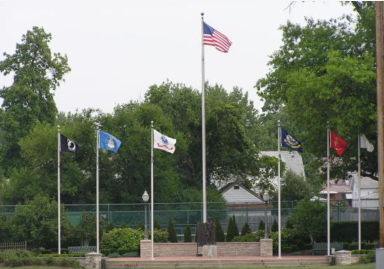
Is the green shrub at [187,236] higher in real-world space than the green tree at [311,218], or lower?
lower

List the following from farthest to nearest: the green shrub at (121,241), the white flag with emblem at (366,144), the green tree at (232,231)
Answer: the green tree at (232,231), the green shrub at (121,241), the white flag with emblem at (366,144)

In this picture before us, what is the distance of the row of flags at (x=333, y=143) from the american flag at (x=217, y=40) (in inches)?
196

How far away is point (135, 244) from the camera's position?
44.8 meters

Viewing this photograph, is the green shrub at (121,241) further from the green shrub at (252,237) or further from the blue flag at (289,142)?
the blue flag at (289,142)

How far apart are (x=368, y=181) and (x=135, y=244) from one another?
40452 mm

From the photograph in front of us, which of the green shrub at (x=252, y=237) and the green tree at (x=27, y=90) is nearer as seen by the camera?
the green shrub at (x=252, y=237)

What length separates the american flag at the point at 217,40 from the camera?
38.3 metres

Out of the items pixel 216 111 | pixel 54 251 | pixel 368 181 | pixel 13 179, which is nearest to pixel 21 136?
pixel 13 179

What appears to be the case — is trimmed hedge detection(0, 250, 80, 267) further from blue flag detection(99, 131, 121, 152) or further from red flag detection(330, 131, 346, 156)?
red flag detection(330, 131, 346, 156)

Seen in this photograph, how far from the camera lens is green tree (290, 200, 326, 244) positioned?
4528 cm

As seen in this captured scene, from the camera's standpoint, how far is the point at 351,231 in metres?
48.7

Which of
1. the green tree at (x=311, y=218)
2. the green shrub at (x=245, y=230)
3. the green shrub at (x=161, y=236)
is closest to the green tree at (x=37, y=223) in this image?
the green shrub at (x=161, y=236)

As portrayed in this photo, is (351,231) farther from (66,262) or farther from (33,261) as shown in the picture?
(33,261)

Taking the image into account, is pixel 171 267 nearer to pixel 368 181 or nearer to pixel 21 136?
pixel 21 136
